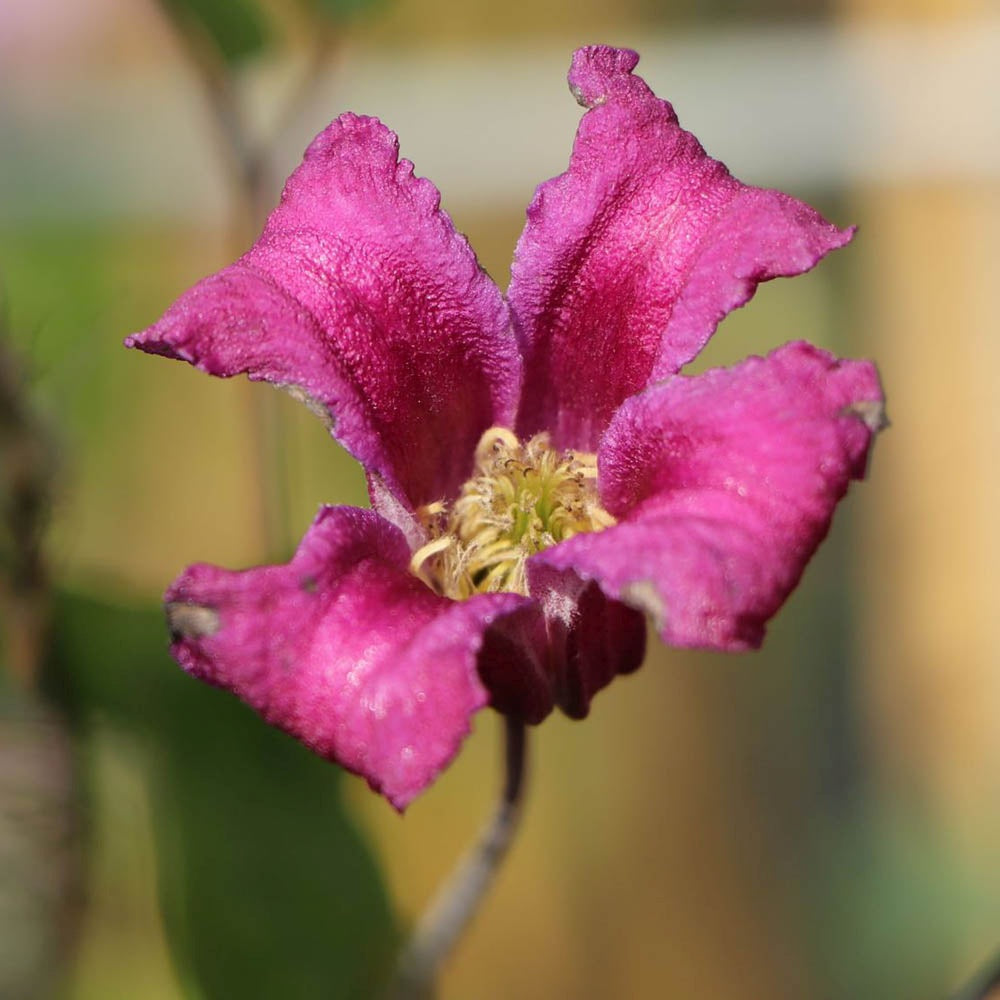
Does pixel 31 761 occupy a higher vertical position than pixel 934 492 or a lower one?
lower

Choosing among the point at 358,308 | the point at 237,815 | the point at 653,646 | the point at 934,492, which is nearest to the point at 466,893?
the point at 237,815

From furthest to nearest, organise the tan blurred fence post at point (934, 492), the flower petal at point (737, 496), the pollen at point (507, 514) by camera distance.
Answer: the tan blurred fence post at point (934, 492) → the pollen at point (507, 514) → the flower petal at point (737, 496)

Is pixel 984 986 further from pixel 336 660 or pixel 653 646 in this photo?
pixel 653 646

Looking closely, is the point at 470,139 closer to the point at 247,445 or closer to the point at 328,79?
the point at 328,79

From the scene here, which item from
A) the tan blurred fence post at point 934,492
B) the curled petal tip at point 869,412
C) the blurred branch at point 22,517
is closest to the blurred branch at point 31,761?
the blurred branch at point 22,517

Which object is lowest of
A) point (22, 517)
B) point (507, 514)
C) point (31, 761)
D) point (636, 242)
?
point (31, 761)

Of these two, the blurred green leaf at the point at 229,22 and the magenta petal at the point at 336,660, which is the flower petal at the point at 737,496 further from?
the blurred green leaf at the point at 229,22

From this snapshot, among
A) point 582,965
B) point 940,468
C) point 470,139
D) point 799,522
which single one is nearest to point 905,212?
point 940,468
